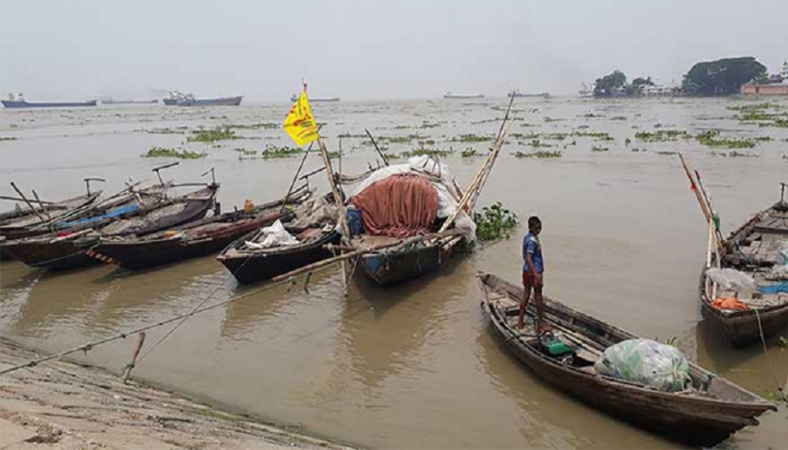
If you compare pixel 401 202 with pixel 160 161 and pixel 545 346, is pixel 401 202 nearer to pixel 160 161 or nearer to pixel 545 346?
pixel 545 346

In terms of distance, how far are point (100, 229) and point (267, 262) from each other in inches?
180

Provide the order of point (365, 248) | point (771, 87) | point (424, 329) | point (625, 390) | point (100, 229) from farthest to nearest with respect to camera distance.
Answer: point (771, 87)
point (100, 229)
point (365, 248)
point (424, 329)
point (625, 390)

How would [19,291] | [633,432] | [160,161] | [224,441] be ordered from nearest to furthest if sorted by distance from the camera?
1. [224,441]
2. [633,432]
3. [19,291]
4. [160,161]

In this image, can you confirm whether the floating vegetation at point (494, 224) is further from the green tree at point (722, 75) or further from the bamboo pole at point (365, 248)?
the green tree at point (722, 75)

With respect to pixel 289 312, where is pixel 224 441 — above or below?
above

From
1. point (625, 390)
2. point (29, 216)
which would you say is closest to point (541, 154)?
point (29, 216)

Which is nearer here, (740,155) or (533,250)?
(533,250)

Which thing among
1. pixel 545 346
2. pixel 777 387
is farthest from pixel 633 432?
pixel 777 387

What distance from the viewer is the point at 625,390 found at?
5340 millimetres

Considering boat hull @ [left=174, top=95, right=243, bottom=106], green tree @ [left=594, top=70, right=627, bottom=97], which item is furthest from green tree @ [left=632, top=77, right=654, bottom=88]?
boat hull @ [left=174, top=95, right=243, bottom=106]

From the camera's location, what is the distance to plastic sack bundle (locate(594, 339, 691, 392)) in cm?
525

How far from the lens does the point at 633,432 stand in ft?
18.1

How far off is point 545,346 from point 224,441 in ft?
12.3

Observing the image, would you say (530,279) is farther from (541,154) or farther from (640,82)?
(640,82)
